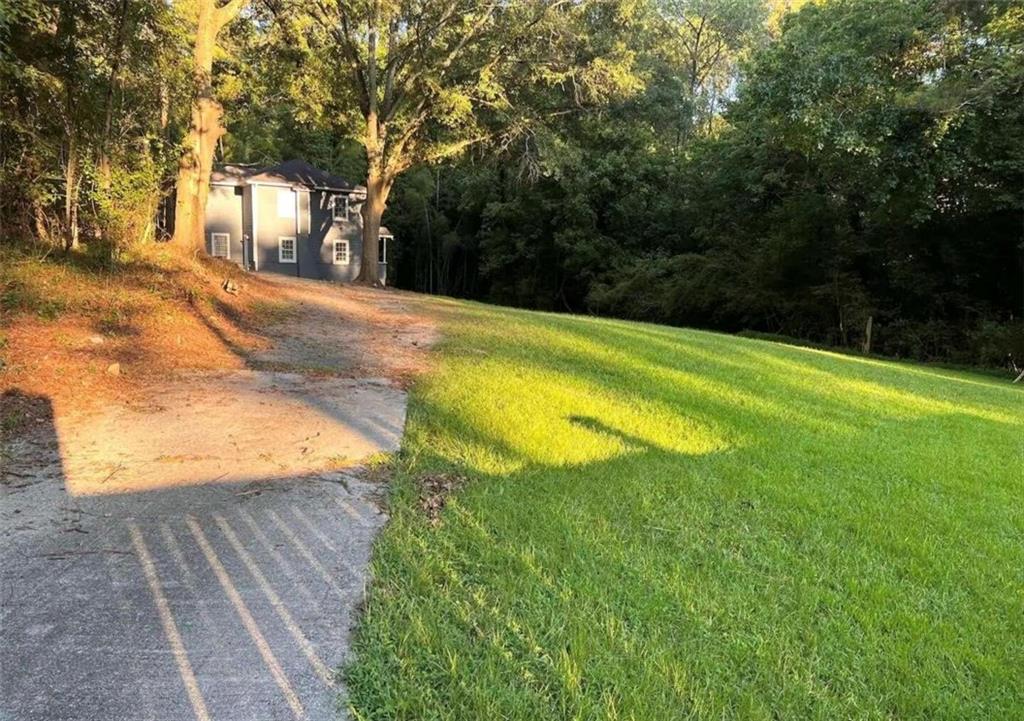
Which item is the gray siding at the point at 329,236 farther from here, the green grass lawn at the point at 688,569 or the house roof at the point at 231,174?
the green grass lawn at the point at 688,569

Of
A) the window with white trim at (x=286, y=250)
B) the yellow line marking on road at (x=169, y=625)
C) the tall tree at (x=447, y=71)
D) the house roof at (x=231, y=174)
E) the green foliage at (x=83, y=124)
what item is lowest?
the yellow line marking on road at (x=169, y=625)

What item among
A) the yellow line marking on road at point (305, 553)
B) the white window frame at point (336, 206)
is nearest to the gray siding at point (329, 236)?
the white window frame at point (336, 206)

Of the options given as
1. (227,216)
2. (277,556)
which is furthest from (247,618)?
(227,216)

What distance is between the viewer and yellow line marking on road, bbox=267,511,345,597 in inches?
104

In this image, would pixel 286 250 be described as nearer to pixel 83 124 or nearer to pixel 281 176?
pixel 281 176

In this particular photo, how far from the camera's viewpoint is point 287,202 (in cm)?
2759

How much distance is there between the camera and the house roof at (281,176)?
26672mm

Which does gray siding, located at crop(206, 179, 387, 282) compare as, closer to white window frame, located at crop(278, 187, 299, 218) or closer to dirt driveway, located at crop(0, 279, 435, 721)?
white window frame, located at crop(278, 187, 299, 218)

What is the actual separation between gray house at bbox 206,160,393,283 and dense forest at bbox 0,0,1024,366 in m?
4.66

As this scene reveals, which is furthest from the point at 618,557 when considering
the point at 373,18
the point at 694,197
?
the point at 694,197

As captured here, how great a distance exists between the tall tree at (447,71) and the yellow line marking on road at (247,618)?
17.6 m

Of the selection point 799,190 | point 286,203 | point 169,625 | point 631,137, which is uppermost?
point 631,137

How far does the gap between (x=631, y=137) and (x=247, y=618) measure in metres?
29.3

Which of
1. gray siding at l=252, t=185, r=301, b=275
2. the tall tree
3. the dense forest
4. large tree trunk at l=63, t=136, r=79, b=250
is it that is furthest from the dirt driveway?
gray siding at l=252, t=185, r=301, b=275
